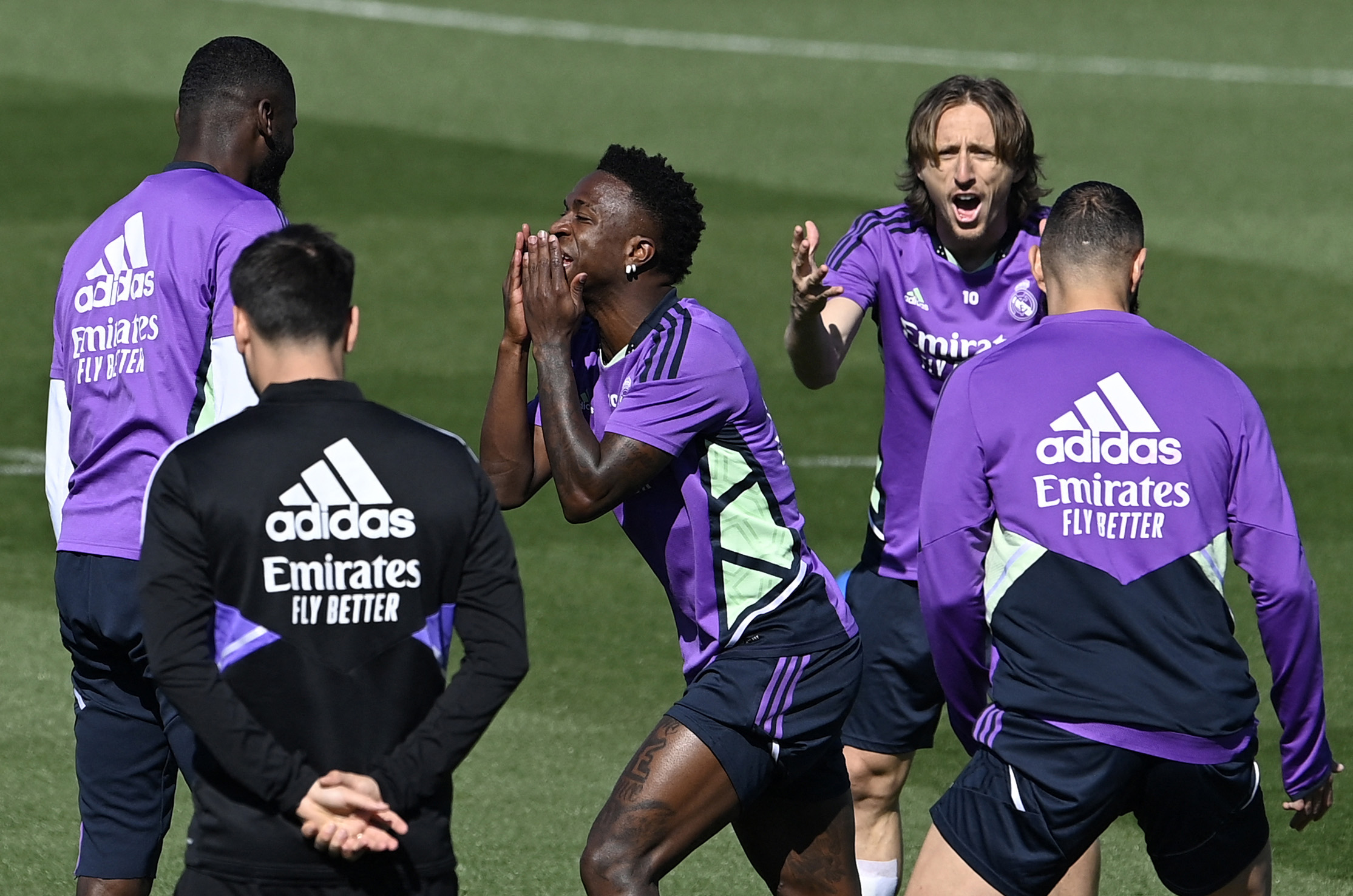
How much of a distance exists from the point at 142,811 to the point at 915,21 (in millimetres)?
24172

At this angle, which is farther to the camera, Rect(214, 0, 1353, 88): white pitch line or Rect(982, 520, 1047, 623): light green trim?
Rect(214, 0, 1353, 88): white pitch line

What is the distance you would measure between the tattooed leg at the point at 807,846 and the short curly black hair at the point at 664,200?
1.44 meters

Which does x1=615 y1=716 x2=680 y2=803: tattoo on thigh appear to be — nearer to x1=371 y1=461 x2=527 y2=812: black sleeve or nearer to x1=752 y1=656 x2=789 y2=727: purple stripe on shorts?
x1=752 y1=656 x2=789 y2=727: purple stripe on shorts

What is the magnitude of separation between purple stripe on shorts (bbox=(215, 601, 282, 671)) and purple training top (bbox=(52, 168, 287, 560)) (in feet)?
4.07

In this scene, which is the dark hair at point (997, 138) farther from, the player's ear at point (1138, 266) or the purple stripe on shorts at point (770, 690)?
the purple stripe on shorts at point (770, 690)

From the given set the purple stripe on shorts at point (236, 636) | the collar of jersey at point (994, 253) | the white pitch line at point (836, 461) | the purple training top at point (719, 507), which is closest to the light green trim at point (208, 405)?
the purple training top at point (719, 507)

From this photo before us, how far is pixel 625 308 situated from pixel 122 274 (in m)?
1.29

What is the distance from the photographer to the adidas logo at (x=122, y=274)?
557cm

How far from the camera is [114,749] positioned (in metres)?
5.75

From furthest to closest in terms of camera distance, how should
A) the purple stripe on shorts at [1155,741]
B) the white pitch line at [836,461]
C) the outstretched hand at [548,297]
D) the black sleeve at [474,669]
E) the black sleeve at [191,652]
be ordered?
1. the white pitch line at [836,461]
2. the outstretched hand at [548,297]
3. the purple stripe on shorts at [1155,741]
4. the black sleeve at [474,669]
5. the black sleeve at [191,652]

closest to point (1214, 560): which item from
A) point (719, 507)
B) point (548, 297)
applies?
point (719, 507)

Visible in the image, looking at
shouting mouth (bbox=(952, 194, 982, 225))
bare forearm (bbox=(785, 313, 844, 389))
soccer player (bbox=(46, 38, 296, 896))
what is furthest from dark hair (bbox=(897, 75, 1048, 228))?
soccer player (bbox=(46, 38, 296, 896))

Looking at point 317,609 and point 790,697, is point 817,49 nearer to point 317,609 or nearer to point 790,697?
point 790,697

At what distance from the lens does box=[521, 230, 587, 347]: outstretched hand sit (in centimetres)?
573
